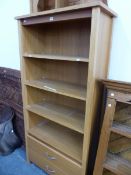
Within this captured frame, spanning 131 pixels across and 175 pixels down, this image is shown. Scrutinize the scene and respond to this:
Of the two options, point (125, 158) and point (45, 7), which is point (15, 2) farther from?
point (125, 158)

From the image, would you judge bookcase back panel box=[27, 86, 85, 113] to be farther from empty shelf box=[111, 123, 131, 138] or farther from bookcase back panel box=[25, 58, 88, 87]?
empty shelf box=[111, 123, 131, 138]

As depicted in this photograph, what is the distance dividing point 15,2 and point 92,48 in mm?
1440

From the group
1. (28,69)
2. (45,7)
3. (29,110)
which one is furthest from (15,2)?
(29,110)

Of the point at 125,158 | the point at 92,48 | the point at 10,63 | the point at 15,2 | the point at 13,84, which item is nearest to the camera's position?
the point at 92,48

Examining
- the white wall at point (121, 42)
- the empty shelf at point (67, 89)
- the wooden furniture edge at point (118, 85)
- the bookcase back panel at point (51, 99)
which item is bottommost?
the bookcase back panel at point (51, 99)

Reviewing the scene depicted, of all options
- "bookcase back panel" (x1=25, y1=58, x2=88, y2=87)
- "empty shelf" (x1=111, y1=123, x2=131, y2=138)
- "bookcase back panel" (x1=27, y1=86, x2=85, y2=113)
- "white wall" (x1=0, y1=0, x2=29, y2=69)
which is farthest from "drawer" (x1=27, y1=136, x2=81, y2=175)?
"white wall" (x1=0, y1=0, x2=29, y2=69)

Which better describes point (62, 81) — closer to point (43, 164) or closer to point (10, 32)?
point (43, 164)

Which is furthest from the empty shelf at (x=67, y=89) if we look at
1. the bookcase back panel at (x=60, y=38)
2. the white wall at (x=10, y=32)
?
the white wall at (x=10, y=32)

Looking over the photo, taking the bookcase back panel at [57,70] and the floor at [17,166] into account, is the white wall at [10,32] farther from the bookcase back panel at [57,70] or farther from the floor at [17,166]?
the floor at [17,166]

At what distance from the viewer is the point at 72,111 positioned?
1.71m

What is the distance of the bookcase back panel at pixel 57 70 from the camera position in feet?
5.24

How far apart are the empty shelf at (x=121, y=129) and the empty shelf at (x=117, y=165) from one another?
30 cm

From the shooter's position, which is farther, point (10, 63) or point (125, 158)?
point (10, 63)

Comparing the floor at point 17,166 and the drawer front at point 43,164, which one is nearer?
the drawer front at point 43,164
